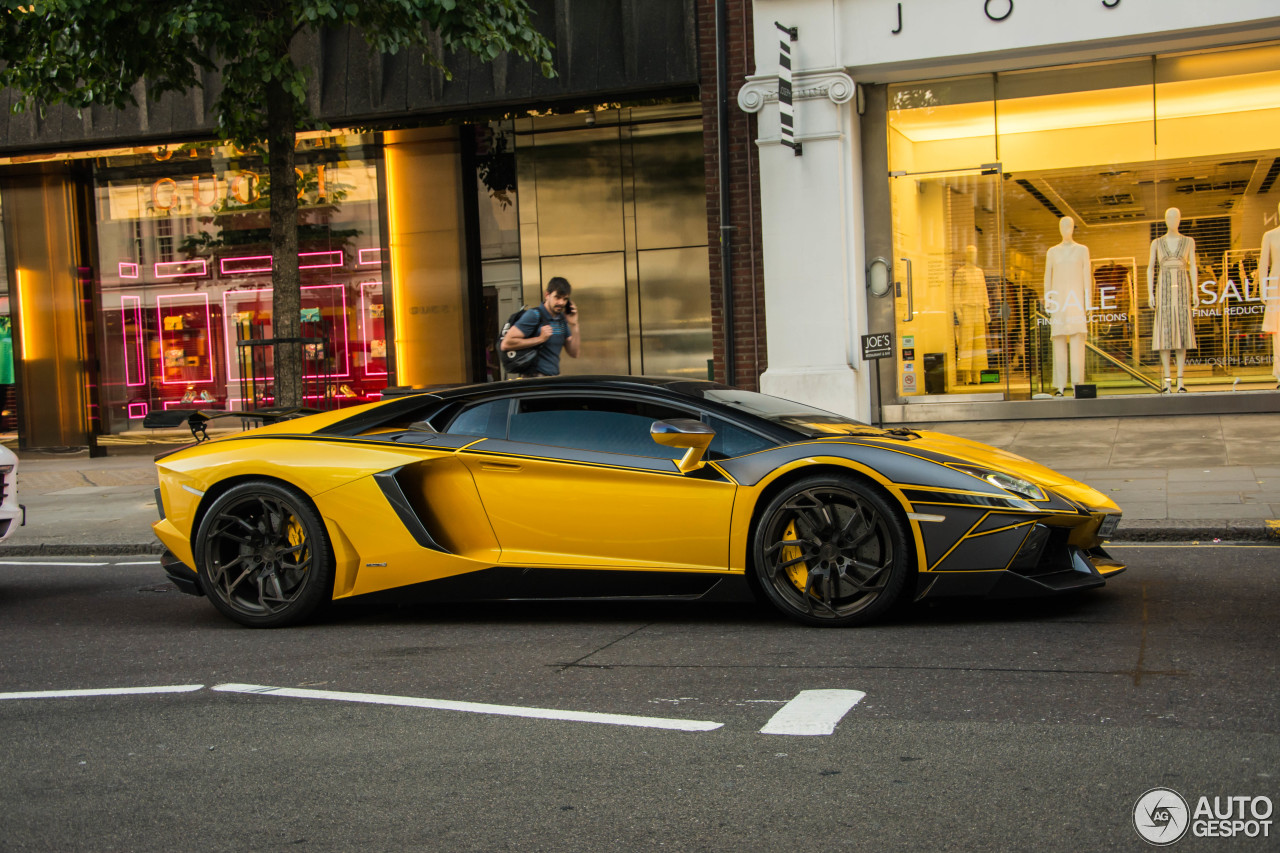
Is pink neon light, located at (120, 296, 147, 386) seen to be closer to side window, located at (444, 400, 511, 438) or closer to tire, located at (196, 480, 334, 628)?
tire, located at (196, 480, 334, 628)

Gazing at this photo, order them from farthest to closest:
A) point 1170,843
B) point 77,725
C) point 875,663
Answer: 1. point 875,663
2. point 77,725
3. point 1170,843

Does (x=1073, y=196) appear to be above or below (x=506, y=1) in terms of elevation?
below

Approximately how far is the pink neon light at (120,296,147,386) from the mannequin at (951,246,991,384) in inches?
444

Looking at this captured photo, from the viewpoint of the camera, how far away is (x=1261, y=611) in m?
5.82

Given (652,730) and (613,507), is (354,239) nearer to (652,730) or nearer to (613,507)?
(613,507)

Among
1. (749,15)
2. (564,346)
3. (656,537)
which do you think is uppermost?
(749,15)

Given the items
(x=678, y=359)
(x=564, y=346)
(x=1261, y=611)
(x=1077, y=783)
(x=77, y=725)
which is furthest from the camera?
(x=678, y=359)

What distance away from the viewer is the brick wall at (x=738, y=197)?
14.4 metres

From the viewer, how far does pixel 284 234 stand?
10883 millimetres

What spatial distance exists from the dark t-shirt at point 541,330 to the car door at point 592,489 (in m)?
4.07

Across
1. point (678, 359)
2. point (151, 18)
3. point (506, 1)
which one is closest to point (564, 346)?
point (506, 1)

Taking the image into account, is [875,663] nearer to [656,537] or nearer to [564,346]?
[656,537]

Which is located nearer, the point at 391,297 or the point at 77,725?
the point at 77,725

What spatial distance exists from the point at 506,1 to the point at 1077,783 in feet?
29.9
